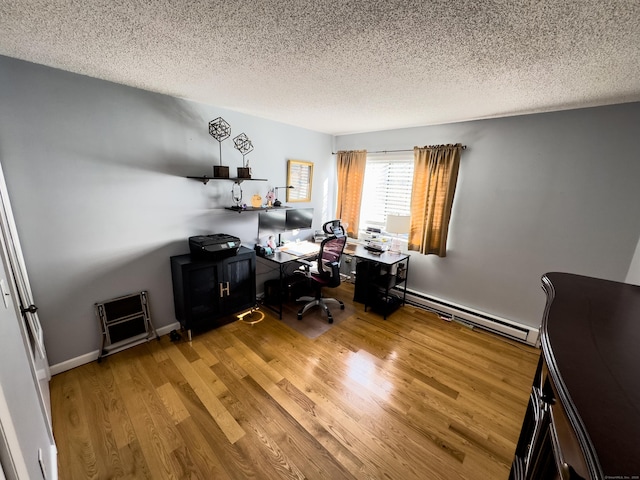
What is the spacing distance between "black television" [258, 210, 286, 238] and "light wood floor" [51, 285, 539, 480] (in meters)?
1.22

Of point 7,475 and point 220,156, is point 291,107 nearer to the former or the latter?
point 220,156

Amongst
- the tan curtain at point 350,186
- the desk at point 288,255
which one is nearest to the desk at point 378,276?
the desk at point 288,255

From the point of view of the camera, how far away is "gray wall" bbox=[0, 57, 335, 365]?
1.77 meters

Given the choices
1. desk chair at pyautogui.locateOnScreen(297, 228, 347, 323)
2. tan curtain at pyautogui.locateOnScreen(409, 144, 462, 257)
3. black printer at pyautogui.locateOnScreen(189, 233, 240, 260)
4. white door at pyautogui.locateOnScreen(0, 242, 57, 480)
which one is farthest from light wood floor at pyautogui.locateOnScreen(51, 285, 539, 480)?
tan curtain at pyautogui.locateOnScreen(409, 144, 462, 257)

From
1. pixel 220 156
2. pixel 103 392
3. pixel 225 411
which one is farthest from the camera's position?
pixel 220 156

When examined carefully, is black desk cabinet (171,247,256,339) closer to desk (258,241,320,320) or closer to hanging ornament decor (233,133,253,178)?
desk (258,241,320,320)

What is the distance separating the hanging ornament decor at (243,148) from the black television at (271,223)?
0.55m

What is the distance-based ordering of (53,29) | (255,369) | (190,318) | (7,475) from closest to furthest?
(7,475), (53,29), (255,369), (190,318)

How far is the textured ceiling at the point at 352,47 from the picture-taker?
1076 mm

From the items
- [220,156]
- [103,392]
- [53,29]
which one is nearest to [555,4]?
[53,29]

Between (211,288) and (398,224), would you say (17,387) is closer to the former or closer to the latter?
(211,288)

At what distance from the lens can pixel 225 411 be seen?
1800 mm

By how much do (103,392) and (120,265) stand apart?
999 millimetres

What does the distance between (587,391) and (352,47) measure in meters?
1.65
